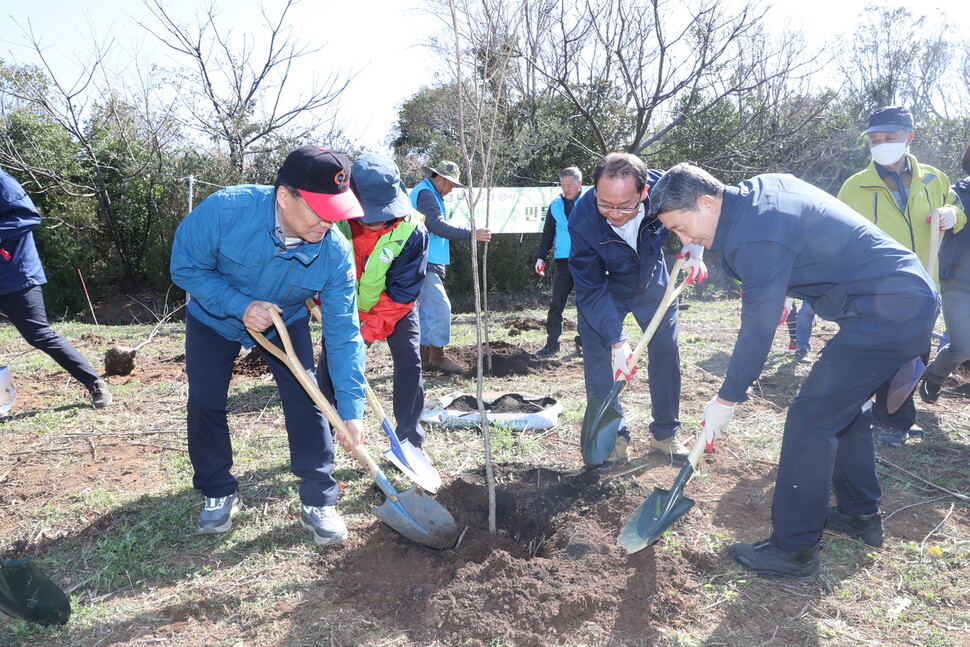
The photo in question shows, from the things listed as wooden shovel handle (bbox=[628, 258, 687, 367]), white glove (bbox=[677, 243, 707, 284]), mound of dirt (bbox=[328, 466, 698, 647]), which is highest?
white glove (bbox=[677, 243, 707, 284])

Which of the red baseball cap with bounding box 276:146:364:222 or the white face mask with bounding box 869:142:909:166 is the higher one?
the white face mask with bounding box 869:142:909:166

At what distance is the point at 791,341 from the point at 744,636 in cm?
441

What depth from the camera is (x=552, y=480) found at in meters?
3.40

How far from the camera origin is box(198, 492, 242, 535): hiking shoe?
2.97 metres

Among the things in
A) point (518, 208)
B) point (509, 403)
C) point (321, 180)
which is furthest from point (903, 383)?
point (518, 208)

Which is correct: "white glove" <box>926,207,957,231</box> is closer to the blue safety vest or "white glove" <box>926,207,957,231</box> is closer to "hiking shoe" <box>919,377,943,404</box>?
"hiking shoe" <box>919,377,943,404</box>

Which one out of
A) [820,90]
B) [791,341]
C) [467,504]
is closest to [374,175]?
[467,504]

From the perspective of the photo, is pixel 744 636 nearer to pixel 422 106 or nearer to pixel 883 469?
pixel 883 469

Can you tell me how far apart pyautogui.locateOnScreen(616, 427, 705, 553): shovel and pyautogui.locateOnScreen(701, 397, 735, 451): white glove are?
0.11 feet

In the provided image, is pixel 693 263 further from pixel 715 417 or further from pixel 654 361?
pixel 715 417

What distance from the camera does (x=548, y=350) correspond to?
259 inches

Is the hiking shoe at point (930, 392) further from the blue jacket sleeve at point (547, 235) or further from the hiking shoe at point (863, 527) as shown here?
the blue jacket sleeve at point (547, 235)

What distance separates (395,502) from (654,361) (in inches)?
68.8

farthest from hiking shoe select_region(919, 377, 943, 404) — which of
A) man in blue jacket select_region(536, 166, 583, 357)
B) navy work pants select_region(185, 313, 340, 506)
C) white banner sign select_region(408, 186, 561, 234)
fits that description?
white banner sign select_region(408, 186, 561, 234)
